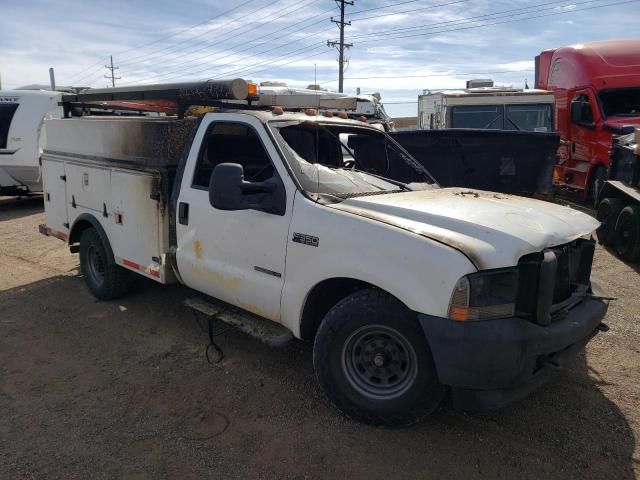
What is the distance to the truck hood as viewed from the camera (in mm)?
2805

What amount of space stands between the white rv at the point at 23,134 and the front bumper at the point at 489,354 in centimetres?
1097

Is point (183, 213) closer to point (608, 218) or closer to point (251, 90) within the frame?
point (251, 90)

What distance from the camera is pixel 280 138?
375 cm

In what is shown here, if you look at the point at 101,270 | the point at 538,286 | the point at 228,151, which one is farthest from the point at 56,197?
the point at 538,286

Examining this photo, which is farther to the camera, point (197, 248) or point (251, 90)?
point (251, 90)

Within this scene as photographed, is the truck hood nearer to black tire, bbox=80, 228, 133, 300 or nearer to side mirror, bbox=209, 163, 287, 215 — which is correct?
side mirror, bbox=209, 163, 287, 215

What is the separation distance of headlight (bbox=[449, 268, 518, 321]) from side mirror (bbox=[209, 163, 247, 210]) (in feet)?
4.86

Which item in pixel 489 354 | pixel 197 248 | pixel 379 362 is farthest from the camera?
pixel 197 248

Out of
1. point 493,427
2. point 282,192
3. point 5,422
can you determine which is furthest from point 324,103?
point 5,422

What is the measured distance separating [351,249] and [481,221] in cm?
76

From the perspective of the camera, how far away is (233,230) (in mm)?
3852

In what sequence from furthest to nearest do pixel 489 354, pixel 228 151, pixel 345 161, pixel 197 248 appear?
pixel 228 151, pixel 345 161, pixel 197 248, pixel 489 354

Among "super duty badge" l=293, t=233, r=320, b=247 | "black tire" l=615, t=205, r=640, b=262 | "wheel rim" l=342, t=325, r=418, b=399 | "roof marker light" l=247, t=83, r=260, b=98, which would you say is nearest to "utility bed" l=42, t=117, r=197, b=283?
"roof marker light" l=247, t=83, r=260, b=98

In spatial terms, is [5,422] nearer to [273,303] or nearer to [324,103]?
[273,303]
